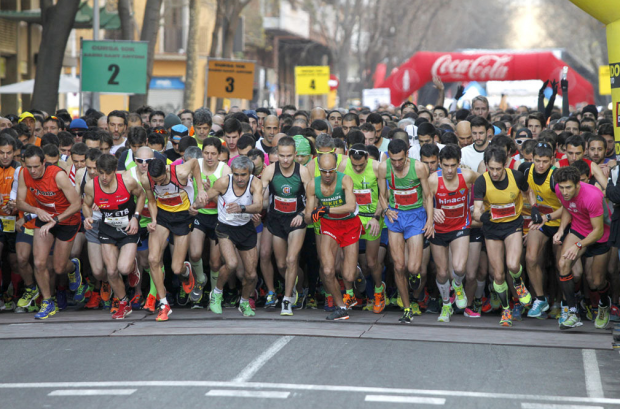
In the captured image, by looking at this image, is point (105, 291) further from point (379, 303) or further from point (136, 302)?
point (379, 303)

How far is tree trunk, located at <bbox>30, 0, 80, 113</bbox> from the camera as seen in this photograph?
1752 centimetres

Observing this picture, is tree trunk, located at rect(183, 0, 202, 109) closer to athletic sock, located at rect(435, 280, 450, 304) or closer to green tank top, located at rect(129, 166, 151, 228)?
green tank top, located at rect(129, 166, 151, 228)

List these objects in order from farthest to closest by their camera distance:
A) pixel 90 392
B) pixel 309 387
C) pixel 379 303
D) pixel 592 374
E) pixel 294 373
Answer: pixel 379 303 → pixel 592 374 → pixel 294 373 → pixel 309 387 → pixel 90 392

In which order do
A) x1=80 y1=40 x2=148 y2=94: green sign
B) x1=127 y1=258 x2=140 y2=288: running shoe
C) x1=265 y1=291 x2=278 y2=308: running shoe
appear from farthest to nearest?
1. x1=80 y1=40 x2=148 y2=94: green sign
2. x1=265 y1=291 x2=278 y2=308: running shoe
3. x1=127 y1=258 x2=140 y2=288: running shoe

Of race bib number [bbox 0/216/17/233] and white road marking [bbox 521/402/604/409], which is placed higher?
race bib number [bbox 0/216/17/233]

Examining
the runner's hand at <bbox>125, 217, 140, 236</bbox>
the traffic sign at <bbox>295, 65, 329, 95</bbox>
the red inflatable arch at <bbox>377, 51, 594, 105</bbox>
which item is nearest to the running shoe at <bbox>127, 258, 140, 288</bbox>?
the runner's hand at <bbox>125, 217, 140, 236</bbox>

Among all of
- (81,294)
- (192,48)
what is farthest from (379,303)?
(192,48)

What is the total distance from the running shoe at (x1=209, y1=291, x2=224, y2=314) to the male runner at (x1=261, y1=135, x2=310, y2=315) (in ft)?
2.47

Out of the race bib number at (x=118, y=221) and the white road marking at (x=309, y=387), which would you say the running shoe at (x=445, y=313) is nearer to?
the white road marking at (x=309, y=387)

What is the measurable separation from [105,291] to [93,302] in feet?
0.92

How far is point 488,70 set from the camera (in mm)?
25438

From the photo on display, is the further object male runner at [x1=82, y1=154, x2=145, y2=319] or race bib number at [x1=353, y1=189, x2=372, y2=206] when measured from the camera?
race bib number at [x1=353, y1=189, x2=372, y2=206]

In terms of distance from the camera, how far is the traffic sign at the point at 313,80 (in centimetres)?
2861

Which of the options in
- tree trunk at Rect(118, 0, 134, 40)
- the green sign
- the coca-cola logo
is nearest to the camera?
the green sign
